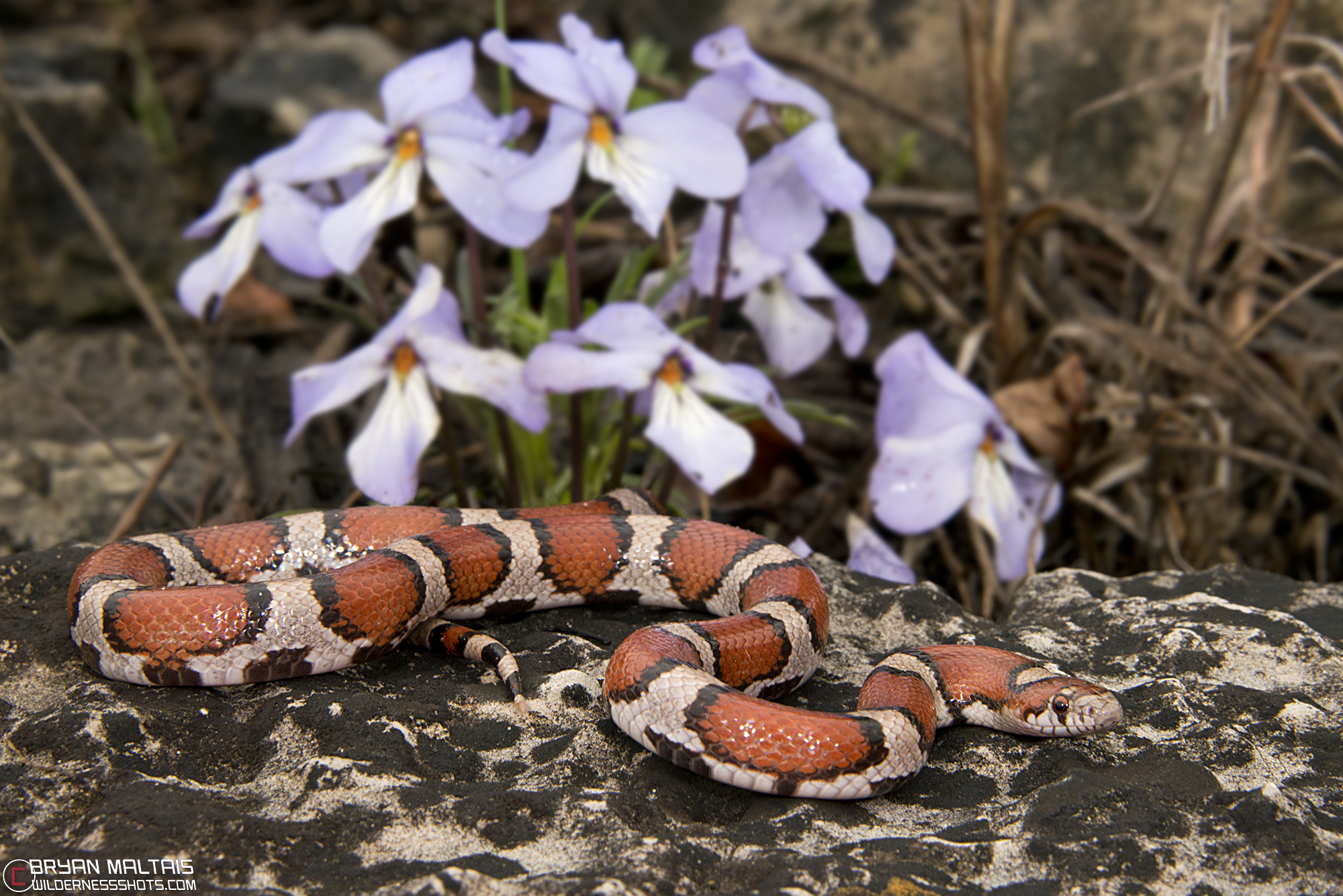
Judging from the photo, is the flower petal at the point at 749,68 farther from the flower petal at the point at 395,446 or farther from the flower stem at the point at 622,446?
the flower petal at the point at 395,446

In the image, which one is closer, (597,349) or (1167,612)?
(1167,612)

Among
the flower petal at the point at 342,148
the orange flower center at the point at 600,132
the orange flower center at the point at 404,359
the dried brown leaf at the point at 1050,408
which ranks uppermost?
the orange flower center at the point at 600,132

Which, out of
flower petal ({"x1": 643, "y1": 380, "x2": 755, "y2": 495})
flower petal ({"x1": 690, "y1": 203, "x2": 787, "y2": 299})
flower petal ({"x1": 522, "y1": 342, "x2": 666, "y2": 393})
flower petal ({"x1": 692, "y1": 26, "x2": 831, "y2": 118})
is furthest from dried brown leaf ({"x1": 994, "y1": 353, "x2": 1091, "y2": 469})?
flower petal ({"x1": 522, "y1": 342, "x2": 666, "y2": 393})

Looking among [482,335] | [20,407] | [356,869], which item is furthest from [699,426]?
[20,407]

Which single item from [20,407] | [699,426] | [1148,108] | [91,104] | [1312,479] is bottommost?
[20,407]

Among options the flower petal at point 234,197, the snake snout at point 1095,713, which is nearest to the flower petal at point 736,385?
the snake snout at point 1095,713

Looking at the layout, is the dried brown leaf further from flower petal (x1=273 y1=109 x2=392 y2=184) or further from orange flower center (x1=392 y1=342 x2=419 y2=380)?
flower petal (x1=273 y1=109 x2=392 y2=184)

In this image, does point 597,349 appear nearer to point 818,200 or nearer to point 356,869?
point 818,200
